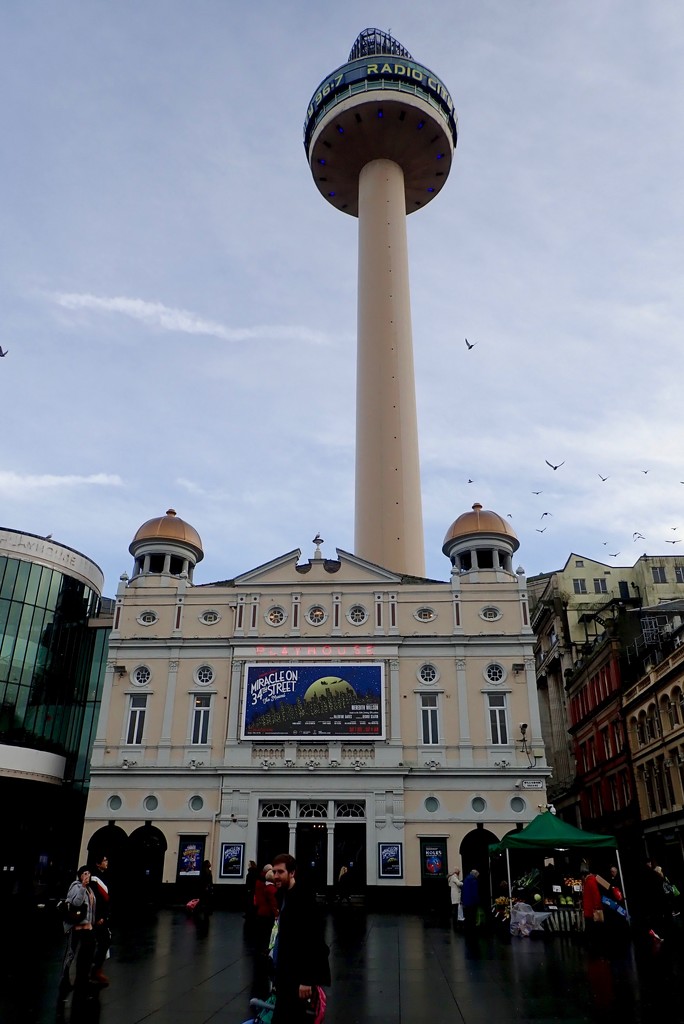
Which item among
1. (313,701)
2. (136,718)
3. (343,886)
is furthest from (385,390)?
(343,886)

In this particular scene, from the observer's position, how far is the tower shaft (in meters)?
50.2

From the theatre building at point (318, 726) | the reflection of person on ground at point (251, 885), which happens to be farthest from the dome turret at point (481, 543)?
the reflection of person on ground at point (251, 885)

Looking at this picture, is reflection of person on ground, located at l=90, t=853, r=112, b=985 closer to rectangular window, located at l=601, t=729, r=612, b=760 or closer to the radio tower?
the radio tower

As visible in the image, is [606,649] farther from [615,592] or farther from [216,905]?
[216,905]

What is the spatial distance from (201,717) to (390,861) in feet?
35.2

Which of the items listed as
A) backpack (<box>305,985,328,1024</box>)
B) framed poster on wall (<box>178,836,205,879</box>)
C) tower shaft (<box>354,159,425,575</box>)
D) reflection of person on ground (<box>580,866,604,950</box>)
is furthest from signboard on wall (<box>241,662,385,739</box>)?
backpack (<box>305,985,328,1024</box>)

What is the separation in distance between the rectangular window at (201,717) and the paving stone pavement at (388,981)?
49.2ft

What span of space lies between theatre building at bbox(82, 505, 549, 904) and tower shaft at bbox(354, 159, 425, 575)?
1049cm

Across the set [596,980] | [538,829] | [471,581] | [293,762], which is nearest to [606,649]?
[471,581]

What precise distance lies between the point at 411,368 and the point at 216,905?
3743 centimetres

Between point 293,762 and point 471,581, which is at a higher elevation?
point 471,581

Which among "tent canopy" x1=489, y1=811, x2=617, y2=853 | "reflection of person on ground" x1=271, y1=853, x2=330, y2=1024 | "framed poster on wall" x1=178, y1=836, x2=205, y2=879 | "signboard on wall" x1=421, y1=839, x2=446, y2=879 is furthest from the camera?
"framed poster on wall" x1=178, y1=836, x2=205, y2=879

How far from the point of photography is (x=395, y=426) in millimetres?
53500

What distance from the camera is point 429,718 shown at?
36312 millimetres
